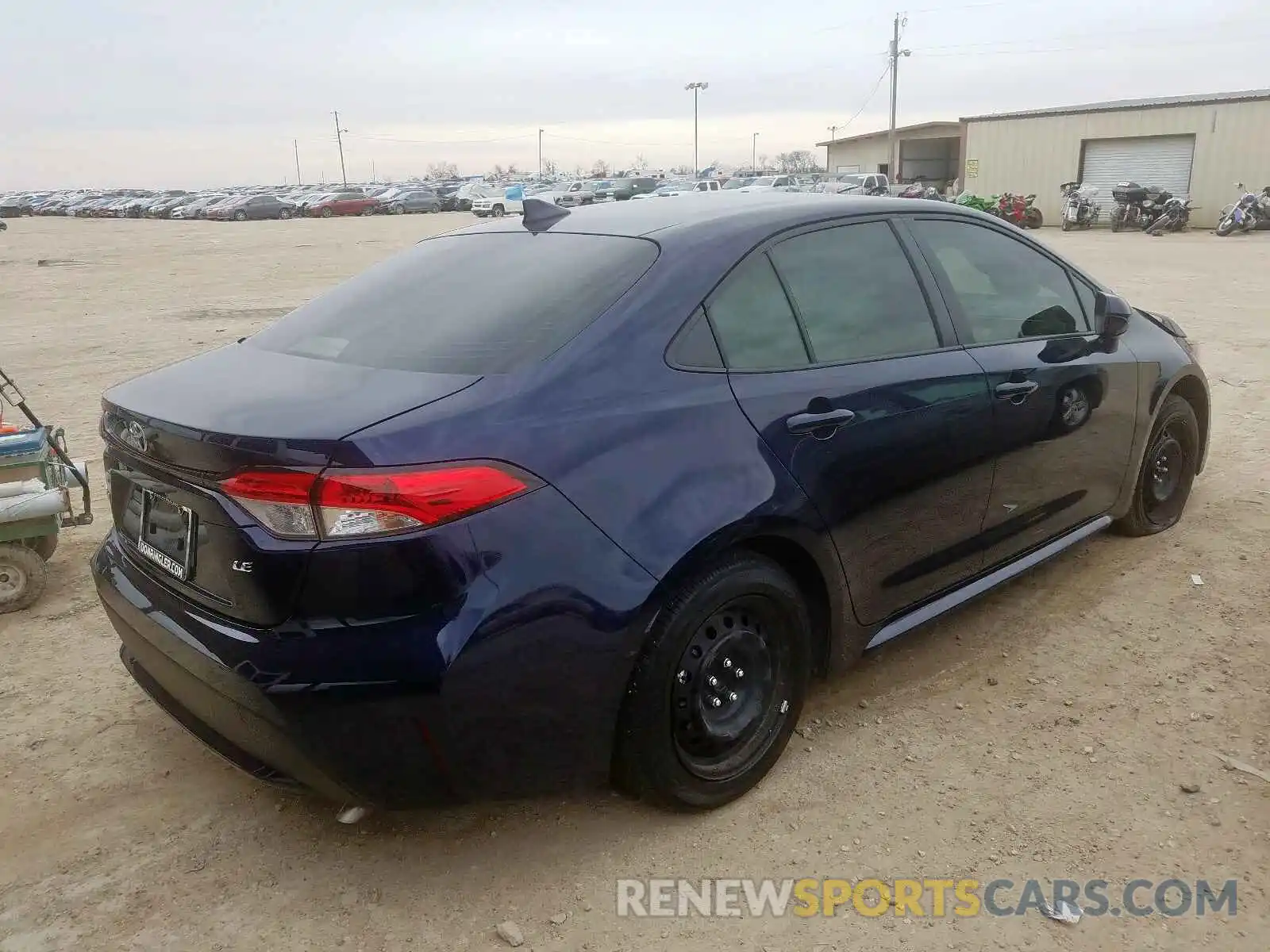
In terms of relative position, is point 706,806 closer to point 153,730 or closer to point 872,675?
point 872,675

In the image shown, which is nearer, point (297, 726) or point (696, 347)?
point (297, 726)

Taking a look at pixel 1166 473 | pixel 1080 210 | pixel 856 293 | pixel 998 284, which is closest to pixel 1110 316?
pixel 998 284

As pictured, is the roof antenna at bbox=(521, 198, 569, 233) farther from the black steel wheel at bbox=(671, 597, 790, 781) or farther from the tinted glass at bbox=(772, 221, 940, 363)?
the black steel wheel at bbox=(671, 597, 790, 781)

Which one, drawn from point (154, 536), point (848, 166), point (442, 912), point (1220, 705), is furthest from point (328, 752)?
point (848, 166)

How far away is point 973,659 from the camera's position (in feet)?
11.7

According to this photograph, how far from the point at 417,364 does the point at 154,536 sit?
808 mm

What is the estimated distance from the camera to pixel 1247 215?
26.6 metres

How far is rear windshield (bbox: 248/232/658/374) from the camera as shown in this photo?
2.48 metres

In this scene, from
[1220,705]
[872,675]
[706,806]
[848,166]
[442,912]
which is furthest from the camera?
[848,166]

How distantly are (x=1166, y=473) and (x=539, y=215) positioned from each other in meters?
3.24

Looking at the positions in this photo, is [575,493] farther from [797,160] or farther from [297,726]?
[797,160]

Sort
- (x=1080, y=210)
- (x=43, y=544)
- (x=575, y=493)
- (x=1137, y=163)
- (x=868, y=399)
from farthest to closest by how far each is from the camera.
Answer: (x=1137, y=163)
(x=1080, y=210)
(x=43, y=544)
(x=868, y=399)
(x=575, y=493)

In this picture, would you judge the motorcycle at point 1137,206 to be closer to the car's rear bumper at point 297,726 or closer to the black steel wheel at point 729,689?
the black steel wheel at point 729,689

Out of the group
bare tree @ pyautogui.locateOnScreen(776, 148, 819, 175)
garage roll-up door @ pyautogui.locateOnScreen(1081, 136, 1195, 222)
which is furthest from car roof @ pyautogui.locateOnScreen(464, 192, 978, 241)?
bare tree @ pyautogui.locateOnScreen(776, 148, 819, 175)
